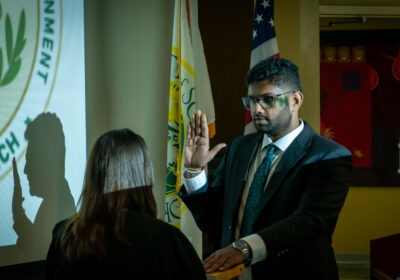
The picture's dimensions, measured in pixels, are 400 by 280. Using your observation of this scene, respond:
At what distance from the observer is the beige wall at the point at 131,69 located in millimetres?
3389

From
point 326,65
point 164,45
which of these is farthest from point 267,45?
point 326,65

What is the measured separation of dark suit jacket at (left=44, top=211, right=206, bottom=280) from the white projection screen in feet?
4.63

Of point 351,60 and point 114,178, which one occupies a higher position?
point 351,60

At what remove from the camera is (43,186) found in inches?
114

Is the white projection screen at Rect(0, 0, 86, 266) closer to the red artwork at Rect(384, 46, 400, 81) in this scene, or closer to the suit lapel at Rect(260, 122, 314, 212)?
the suit lapel at Rect(260, 122, 314, 212)

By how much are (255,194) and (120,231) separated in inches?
31.6

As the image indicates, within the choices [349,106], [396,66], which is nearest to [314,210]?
[349,106]

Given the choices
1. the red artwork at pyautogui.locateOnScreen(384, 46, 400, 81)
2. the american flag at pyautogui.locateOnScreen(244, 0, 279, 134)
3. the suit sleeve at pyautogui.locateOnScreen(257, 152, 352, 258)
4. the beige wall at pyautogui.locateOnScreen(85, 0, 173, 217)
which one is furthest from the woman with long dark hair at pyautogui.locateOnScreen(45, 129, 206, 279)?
the red artwork at pyautogui.locateOnScreen(384, 46, 400, 81)

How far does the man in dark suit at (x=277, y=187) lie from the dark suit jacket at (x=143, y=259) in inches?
14.6

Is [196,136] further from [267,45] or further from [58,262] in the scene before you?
[267,45]

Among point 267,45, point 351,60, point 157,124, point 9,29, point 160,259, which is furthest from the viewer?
point 351,60

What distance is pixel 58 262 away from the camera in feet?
4.94

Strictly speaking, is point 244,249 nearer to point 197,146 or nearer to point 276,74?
point 197,146

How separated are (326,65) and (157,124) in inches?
124
